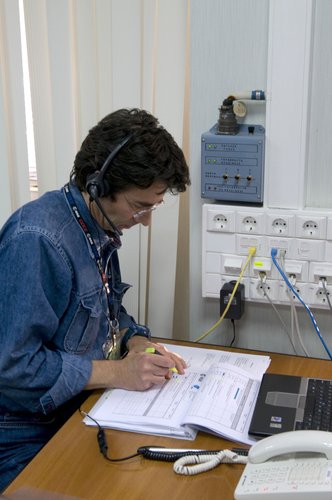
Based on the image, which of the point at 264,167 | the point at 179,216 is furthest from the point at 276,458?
the point at 179,216

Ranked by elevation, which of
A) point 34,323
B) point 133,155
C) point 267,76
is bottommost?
point 34,323

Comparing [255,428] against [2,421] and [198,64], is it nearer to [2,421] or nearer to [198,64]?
[2,421]

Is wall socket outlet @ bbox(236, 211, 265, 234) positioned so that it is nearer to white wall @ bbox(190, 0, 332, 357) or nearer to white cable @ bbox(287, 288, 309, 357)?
white wall @ bbox(190, 0, 332, 357)

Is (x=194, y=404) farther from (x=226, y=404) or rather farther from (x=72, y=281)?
(x=72, y=281)

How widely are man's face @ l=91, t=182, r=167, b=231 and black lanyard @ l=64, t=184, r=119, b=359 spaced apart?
0.04m

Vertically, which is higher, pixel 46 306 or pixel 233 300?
pixel 46 306

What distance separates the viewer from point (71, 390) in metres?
1.35

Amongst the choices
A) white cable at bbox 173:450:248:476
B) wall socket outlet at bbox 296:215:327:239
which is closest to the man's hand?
white cable at bbox 173:450:248:476

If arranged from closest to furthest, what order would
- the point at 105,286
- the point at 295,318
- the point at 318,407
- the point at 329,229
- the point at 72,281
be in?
the point at 318,407 → the point at 72,281 → the point at 105,286 → the point at 329,229 → the point at 295,318

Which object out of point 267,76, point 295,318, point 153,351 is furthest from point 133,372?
point 267,76

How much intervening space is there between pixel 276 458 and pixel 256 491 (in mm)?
88

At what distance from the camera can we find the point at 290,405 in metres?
1.29

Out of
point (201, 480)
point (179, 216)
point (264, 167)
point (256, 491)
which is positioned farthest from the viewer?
point (179, 216)

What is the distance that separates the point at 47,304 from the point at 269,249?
0.65 metres
